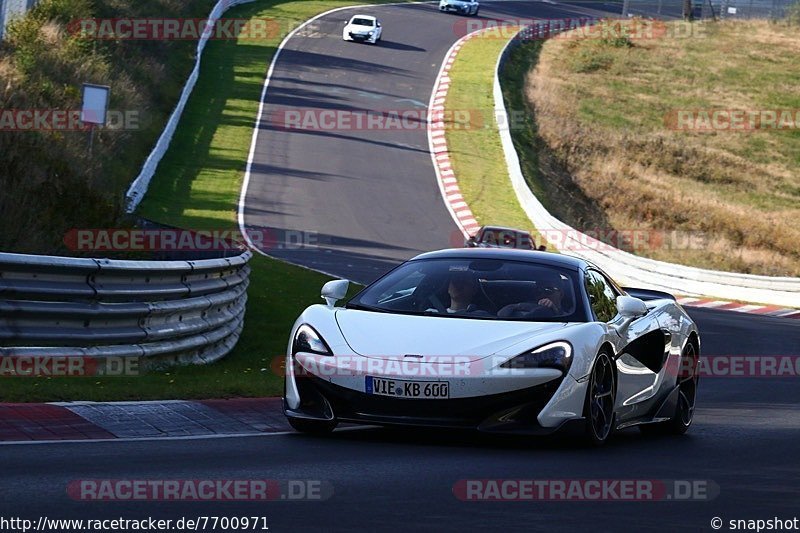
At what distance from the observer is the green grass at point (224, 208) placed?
433 inches

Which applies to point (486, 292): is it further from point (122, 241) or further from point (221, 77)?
point (221, 77)

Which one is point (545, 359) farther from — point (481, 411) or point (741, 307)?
point (741, 307)

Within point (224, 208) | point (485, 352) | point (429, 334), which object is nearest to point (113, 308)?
point (429, 334)

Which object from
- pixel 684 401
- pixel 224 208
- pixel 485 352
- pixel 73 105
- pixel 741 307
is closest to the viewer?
pixel 485 352

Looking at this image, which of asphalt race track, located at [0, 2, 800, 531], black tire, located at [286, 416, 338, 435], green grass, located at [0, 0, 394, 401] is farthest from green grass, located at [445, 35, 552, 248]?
black tire, located at [286, 416, 338, 435]

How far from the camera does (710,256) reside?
37.6m

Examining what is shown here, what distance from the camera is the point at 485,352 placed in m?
8.57

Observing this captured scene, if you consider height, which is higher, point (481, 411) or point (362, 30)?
point (362, 30)

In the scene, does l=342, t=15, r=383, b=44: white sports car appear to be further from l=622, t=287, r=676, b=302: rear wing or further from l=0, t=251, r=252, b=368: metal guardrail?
l=622, t=287, r=676, b=302: rear wing

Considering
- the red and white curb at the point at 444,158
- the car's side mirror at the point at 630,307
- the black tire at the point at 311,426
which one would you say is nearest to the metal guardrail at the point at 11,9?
the red and white curb at the point at 444,158

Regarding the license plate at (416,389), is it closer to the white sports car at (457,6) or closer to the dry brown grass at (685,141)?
the dry brown grass at (685,141)

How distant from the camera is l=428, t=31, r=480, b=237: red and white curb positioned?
3684 centimetres

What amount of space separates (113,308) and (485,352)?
14.2ft

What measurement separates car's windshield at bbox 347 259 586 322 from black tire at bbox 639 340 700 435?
1.63 metres
